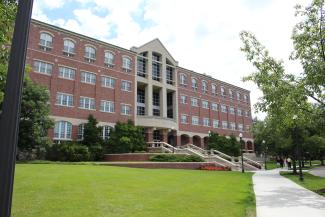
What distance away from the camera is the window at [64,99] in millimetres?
35938

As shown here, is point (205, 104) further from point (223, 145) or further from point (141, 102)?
point (141, 102)

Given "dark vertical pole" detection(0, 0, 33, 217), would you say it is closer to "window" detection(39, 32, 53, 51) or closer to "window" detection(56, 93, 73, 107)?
"window" detection(56, 93, 73, 107)

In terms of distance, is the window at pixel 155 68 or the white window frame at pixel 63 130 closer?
the white window frame at pixel 63 130

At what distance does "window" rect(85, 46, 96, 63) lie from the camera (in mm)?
39747

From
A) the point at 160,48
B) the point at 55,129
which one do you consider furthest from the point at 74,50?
the point at 160,48

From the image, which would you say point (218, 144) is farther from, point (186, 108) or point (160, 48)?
point (160, 48)

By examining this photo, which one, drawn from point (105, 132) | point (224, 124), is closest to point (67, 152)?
point (105, 132)

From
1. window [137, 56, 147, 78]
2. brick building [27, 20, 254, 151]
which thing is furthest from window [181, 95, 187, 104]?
window [137, 56, 147, 78]

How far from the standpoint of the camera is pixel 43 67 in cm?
3550

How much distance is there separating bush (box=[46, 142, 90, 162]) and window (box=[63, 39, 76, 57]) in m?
12.3

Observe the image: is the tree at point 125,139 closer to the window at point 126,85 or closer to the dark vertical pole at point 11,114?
the window at point 126,85

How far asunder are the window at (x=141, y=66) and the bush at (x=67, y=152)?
17.9 metres

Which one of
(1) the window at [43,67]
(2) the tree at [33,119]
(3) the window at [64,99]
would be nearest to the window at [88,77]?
(3) the window at [64,99]

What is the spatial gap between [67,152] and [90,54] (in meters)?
15.1
